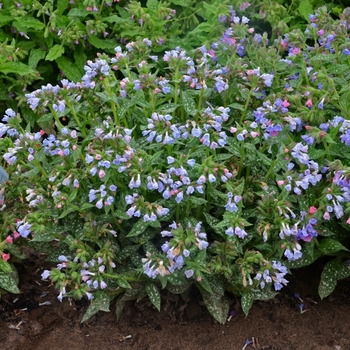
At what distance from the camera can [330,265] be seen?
3.03m

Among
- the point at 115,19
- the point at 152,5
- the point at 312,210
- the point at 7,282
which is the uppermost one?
the point at 312,210

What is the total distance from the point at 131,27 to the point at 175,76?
1.52 m

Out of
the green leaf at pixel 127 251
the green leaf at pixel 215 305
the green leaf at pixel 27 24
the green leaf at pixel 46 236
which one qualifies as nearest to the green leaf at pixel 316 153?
the green leaf at pixel 215 305

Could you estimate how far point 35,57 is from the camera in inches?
171

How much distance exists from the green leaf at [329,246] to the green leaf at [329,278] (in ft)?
0.53

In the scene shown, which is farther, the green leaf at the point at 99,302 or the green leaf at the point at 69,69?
the green leaf at the point at 69,69

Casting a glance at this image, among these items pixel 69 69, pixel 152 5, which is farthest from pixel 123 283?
pixel 152 5

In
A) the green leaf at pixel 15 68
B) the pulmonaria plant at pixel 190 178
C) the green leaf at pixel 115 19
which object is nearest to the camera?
the pulmonaria plant at pixel 190 178

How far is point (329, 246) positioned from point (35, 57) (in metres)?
2.60

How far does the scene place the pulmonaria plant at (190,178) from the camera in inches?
99.7

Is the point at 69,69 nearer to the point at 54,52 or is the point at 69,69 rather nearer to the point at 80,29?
the point at 54,52

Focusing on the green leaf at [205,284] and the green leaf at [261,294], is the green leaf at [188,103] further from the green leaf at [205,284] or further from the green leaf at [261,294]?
the green leaf at [261,294]

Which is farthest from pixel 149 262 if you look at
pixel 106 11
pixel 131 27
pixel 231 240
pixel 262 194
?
pixel 106 11

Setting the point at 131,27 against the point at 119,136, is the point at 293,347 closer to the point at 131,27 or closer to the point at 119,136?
the point at 119,136
